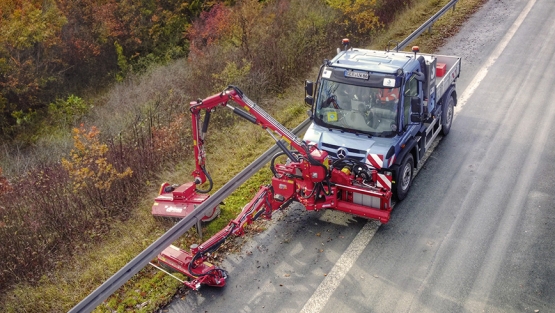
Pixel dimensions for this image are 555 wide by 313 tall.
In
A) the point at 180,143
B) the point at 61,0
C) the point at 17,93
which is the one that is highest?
the point at 61,0

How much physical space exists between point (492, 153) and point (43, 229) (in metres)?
9.45

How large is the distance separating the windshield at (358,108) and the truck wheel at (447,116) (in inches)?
112

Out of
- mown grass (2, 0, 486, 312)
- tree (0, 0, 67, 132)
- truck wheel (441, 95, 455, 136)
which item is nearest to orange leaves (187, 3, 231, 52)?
tree (0, 0, 67, 132)

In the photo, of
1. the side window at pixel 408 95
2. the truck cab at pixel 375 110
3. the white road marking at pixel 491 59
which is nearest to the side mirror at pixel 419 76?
the truck cab at pixel 375 110

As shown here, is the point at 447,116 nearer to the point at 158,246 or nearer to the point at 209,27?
the point at 158,246

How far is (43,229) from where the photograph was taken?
10125mm

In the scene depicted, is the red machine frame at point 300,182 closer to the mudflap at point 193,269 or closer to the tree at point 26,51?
the mudflap at point 193,269

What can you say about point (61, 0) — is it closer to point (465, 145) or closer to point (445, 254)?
point (465, 145)

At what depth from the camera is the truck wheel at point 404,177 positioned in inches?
372

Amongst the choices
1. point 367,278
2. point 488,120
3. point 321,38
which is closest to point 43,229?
point 367,278

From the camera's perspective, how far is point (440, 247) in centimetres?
858

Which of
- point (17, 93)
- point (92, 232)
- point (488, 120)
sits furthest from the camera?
point (17, 93)

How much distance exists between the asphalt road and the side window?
1.55 metres

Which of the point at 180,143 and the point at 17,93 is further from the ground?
the point at 180,143
